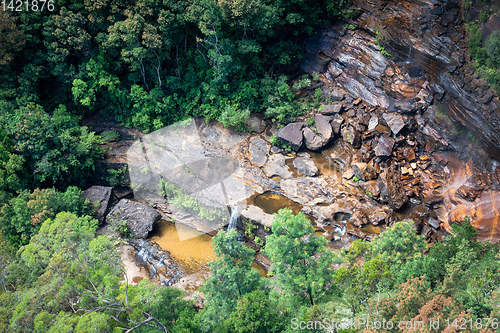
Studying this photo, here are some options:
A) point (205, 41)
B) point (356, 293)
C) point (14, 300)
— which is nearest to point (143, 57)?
point (205, 41)

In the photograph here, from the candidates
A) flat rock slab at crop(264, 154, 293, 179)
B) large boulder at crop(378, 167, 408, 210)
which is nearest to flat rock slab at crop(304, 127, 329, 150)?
flat rock slab at crop(264, 154, 293, 179)

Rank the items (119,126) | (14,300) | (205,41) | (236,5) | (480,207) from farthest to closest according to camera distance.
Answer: (119,126) → (205,41) → (236,5) → (480,207) → (14,300)

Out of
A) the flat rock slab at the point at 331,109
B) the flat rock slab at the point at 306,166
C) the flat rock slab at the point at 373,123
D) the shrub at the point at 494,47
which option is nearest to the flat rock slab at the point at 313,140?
the flat rock slab at the point at 306,166

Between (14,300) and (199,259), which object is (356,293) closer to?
(199,259)

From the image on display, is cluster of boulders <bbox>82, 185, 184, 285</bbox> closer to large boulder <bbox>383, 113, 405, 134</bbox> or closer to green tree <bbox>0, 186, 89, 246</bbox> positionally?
green tree <bbox>0, 186, 89, 246</bbox>

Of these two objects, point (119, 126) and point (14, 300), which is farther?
point (119, 126)

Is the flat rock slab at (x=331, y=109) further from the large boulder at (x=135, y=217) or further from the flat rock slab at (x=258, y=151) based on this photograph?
the large boulder at (x=135, y=217)

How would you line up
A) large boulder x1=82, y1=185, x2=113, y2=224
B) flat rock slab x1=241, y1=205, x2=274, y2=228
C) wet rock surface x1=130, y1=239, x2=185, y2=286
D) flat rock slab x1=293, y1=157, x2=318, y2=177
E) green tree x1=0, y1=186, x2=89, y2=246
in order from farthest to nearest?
flat rock slab x1=293, y1=157, x2=318, y2=177 → large boulder x1=82, y1=185, x2=113, y2=224 → flat rock slab x1=241, y1=205, x2=274, y2=228 → wet rock surface x1=130, y1=239, x2=185, y2=286 → green tree x1=0, y1=186, x2=89, y2=246

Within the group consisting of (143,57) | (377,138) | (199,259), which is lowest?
(199,259)
